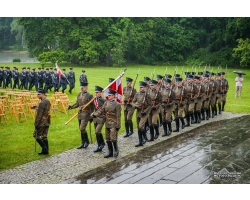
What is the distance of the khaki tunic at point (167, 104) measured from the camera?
12452 mm

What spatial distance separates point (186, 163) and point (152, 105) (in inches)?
118

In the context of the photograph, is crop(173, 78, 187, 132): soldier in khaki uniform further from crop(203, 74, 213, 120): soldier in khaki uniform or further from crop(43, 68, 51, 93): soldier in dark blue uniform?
crop(43, 68, 51, 93): soldier in dark blue uniform

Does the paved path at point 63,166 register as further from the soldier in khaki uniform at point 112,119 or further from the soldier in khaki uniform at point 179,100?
the soldier in khaki uniform at point 179,100

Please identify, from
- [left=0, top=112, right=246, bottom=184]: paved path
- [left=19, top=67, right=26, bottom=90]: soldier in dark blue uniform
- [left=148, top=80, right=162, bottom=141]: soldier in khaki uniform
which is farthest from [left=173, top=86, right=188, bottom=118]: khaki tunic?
[left=19, top=67, right=26, bottom=90]: soldier in dark blue uniform

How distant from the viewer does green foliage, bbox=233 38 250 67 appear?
739 inches

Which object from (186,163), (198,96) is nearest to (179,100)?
(198,96)

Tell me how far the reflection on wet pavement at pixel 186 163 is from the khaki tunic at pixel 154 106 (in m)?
0.82

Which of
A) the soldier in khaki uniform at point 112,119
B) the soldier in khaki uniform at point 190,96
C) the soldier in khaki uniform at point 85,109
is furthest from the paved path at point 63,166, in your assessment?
the soldier in khaki uniform at point 190,96

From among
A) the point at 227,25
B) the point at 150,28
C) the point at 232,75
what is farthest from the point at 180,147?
the point at 232,75

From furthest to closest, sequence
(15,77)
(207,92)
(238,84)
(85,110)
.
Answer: (238,84) < (15,77) < (207,92) < (85,110)

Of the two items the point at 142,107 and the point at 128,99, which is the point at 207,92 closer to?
the point at 128,99

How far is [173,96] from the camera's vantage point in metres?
12.7

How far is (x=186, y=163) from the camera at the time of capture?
9148 millimetres

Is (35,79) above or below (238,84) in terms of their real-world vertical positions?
above
